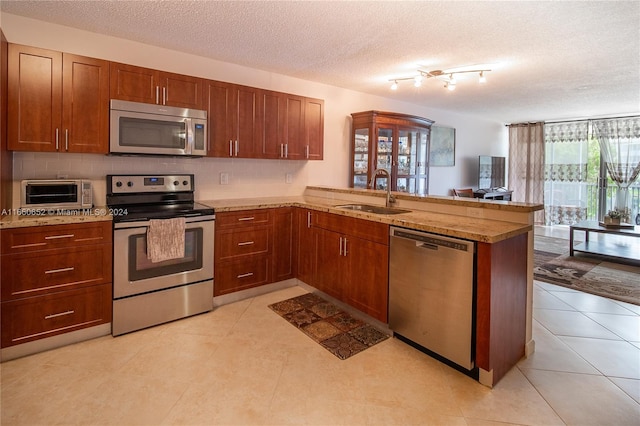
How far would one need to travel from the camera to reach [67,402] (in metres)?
1.86

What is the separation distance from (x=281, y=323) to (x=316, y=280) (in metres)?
0.66

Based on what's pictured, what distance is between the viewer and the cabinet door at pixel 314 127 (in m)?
3.99

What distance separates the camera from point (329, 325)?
2.82 m

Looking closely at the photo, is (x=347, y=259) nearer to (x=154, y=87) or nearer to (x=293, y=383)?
(x=293, y=383)

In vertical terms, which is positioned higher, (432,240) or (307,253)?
(432,240)

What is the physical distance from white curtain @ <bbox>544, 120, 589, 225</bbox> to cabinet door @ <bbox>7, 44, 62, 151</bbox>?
8513 millimetres

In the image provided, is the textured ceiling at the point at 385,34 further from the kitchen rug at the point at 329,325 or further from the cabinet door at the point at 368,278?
the kitchen rug at the point at 329,325

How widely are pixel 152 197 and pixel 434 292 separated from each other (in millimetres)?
2502

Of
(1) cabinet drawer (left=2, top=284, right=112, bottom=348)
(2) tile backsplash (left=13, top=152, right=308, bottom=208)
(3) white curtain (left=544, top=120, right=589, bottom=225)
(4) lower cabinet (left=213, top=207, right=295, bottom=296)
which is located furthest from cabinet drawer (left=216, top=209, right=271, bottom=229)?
(3) white curtain (left=544, top=120, right=589, bottom=225)

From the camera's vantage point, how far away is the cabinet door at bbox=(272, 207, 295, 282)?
3512mm

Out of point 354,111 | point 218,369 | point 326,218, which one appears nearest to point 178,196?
point 326,218

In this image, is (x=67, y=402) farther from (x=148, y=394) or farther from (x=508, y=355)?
(x=508, y=355)

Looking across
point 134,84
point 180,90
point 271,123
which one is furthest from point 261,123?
point 134,84

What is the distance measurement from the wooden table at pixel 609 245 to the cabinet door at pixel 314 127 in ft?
12.7
